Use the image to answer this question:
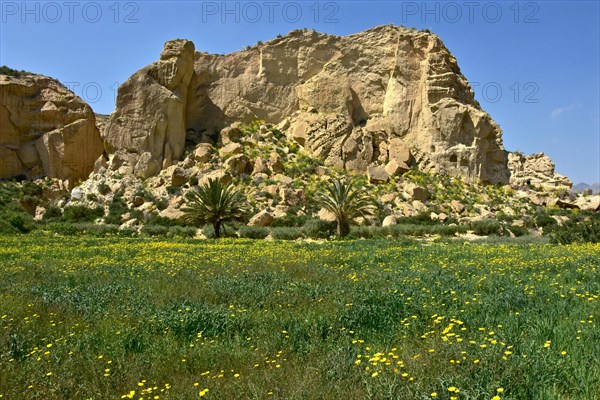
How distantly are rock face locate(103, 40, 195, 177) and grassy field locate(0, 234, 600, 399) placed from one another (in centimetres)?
3713

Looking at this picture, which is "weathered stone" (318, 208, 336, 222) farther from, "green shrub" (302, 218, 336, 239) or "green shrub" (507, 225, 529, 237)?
"green shrub" (507, 225, 529, 237)

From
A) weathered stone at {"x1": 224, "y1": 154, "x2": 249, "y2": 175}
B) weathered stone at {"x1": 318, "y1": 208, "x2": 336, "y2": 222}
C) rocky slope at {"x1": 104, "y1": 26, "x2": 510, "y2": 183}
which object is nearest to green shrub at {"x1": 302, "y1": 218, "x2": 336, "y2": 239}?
weathered stone at {"x1": 318, "y1": 208, "x2": 336, "y2": 222}

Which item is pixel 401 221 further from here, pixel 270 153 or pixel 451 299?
pixel 451 299

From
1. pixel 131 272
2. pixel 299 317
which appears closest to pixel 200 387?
pixel 299 317

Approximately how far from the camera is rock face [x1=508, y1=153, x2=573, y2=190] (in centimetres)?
5666

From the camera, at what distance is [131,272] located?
11539mm

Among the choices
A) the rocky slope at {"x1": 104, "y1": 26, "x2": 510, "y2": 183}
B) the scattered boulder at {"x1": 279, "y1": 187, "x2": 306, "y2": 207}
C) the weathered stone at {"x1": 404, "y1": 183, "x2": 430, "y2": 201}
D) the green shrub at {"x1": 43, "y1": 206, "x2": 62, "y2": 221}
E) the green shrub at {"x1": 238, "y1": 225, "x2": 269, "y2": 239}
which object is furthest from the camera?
the rocky slope at {"x1": 104, "y1": 26, "x2": 510, "y2": 183}

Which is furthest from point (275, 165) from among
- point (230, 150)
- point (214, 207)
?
point (214, 207)

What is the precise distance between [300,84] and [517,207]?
2655 cm

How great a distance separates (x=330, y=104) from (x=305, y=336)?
157ft

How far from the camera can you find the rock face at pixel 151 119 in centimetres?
4603

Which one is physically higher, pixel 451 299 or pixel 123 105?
pixel 123 105

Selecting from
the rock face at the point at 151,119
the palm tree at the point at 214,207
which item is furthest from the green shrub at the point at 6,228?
the rock face at the point at 151,119

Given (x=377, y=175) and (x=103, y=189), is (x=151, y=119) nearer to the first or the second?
(x=103, y=189)
